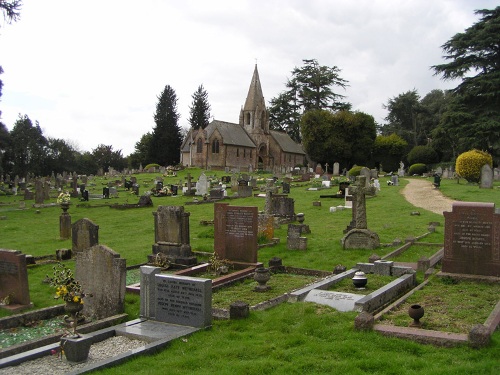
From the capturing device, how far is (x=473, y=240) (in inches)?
423

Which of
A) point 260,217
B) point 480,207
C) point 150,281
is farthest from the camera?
point 260,217

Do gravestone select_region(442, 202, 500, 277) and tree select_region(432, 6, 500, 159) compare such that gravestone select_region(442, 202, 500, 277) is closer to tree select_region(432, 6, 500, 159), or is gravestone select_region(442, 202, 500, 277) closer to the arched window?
tree select_region(432, 6, 500, 159)

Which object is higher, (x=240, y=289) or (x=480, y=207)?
(x=480, y=207)

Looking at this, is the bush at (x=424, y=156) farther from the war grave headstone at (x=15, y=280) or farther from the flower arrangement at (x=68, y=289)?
the flower arrangement at (x=68, y=289)

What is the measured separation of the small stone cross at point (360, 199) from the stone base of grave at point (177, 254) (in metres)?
5.26

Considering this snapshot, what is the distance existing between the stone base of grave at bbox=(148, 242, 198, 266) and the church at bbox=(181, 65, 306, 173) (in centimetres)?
5381

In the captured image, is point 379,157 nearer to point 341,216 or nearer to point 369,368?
point 341,216

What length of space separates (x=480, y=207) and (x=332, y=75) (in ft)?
213

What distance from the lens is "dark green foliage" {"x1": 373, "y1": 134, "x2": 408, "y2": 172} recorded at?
6212 cm

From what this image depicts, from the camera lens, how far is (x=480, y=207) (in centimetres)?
1071

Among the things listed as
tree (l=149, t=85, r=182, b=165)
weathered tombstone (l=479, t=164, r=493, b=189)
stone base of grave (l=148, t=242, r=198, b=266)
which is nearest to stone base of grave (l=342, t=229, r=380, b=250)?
stone base of grave (l=148, t=242, r=198, b=266)

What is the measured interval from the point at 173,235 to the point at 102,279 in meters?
4.67

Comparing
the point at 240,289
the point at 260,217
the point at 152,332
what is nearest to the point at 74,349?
the point at 152,332

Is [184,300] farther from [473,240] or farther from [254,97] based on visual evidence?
[254,97]
